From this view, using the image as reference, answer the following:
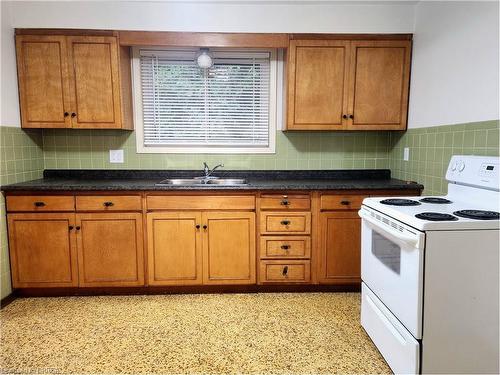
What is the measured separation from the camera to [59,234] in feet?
8.77

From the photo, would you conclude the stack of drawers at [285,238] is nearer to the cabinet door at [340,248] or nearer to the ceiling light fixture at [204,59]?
the cabinet door at [340,248]

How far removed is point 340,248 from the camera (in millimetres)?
2783

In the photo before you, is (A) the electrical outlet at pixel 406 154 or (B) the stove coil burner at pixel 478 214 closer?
(B) the stove coil burner at pixel 478 214

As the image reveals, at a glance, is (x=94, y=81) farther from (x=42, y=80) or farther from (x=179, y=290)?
(x=179, y=290)

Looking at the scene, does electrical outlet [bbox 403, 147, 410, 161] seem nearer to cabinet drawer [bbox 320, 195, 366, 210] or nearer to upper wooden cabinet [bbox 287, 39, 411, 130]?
upper wooden cabinet [bbox 287, 39, 411, 130]

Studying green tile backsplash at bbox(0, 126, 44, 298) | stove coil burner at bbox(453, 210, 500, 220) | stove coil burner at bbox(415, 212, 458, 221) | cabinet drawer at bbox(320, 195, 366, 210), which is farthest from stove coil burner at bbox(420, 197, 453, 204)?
green tile backsplash at bbox(0, 126, 44, 298)

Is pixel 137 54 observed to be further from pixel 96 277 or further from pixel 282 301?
pixel 282 301

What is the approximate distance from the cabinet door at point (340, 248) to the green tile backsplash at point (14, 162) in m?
2.44

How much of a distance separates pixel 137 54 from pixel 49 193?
1414mm

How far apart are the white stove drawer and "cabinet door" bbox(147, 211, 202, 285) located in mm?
1293

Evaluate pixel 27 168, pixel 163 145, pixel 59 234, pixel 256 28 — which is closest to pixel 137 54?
pixel 163 145

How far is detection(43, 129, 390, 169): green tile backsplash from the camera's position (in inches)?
125

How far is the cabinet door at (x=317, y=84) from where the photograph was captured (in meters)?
2.85

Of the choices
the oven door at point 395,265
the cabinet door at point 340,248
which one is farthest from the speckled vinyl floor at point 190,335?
the oven door at point 395,265
